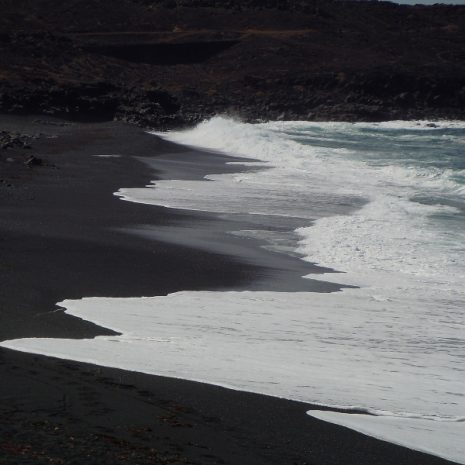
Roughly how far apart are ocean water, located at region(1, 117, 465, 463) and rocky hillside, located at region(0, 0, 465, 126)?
30.6 metres

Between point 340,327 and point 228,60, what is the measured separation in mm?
70515

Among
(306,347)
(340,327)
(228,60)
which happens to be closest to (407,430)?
(306,347)

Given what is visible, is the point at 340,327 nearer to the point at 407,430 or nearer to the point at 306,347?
the point at 306,347

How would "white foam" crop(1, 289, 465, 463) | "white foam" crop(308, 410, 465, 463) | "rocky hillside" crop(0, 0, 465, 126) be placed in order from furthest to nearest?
"rocky hillside" crop(0, 0, 465, 126), "white foam" crop(1, 289, 465, 463), "white foam" crop(308, 410, 465, 463)

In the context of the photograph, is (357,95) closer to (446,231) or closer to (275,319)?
(446,231)

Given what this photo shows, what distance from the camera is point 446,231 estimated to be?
1603 centimetres

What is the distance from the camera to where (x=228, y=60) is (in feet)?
258

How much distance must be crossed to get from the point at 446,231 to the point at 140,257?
5566mm

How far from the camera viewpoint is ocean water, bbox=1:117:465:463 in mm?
7242

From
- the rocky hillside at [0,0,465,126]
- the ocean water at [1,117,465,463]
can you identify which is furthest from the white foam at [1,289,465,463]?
the rocky hillside at [0,0,465,126]

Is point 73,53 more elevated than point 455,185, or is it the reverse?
point 73,53

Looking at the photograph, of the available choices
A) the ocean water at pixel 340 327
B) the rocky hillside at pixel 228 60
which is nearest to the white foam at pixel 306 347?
the ocean water at pixel 340 327

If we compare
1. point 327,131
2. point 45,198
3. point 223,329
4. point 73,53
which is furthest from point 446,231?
point 73,53

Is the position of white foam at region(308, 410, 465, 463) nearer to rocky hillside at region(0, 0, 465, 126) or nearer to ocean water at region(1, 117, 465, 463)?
ocean water at region(1, 117, 465, 463)
